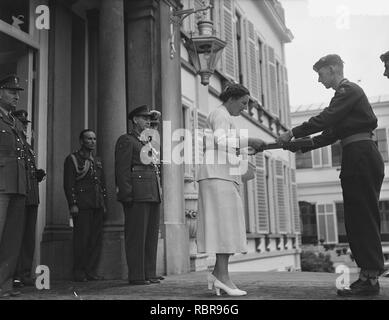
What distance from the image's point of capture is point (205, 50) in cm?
757

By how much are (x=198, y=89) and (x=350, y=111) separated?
520cm

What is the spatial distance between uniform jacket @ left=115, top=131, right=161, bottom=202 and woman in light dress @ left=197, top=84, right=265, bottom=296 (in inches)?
45.0

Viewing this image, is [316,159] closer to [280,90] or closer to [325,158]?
[325,158]

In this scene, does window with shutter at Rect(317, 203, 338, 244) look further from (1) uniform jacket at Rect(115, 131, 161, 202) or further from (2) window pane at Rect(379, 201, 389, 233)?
(1) uniform jacket at Rect(115, 131, 161, 202)

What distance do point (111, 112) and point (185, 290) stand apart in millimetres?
2298

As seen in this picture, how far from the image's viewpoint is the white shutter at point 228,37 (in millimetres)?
11242

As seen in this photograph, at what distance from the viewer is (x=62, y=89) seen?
6.59m

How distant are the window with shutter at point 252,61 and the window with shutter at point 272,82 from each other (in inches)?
60.8

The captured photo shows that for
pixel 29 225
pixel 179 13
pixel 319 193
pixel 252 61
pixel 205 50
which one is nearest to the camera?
pixel 29 225

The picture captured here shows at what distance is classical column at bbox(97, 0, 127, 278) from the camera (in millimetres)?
5910

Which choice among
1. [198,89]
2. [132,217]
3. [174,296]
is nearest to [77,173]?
[132,217]

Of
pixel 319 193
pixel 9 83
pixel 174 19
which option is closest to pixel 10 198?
pixel 9 83
